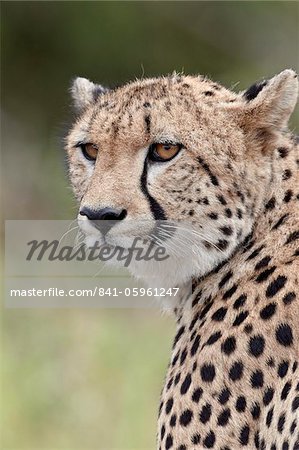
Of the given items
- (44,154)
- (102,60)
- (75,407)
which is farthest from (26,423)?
(102,60)

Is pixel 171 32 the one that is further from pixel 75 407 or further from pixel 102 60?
pixel 75 407

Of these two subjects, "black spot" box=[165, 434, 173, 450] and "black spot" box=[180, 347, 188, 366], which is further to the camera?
"black spot" box=[180, 347, 188, 366]

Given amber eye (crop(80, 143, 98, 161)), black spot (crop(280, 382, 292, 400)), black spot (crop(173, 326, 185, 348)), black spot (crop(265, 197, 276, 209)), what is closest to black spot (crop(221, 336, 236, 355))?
black spot (crop(280, 382, 292, 400))

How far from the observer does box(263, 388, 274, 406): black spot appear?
3.18m

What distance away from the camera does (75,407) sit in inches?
250

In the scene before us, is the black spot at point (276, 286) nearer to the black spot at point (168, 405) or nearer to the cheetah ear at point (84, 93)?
the black spot at point (168, 405)

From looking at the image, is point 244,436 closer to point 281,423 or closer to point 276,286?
point 281,423

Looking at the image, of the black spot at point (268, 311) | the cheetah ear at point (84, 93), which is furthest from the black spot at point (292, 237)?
the cheetah ear at point (84, 93)

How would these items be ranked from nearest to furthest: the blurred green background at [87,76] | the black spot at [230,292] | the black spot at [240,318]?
the black spot at [240,318] < the black spot at [230,292] < the blurred green background at [87,76]

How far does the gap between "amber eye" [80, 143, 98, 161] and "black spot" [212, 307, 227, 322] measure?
62 centimetres

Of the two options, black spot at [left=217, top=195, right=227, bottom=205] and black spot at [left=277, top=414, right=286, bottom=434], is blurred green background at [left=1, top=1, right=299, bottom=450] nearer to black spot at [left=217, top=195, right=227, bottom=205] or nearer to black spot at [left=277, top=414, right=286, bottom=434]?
black spot at [left=217, top=195, right=227, bottom=205]

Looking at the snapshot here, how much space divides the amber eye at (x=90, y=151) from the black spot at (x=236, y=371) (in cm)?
81

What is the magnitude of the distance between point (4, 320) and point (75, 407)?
1.26 m

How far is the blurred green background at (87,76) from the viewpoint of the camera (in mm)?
6816
